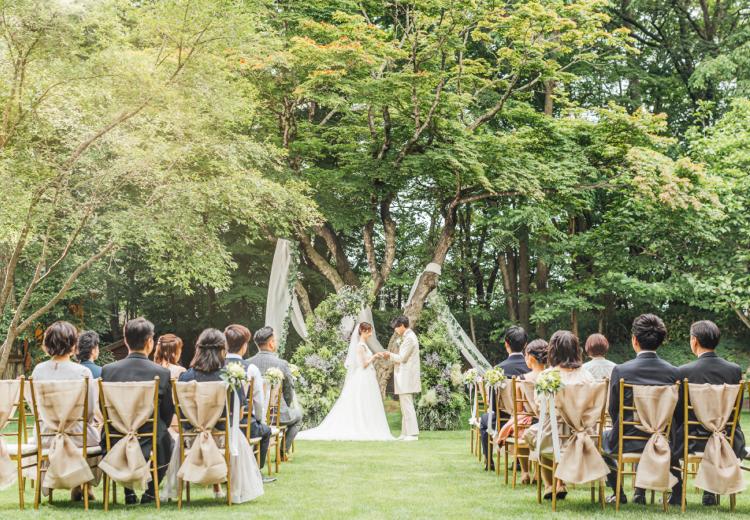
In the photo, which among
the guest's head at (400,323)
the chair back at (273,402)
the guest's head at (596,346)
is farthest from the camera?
the guest's head at (400,323)

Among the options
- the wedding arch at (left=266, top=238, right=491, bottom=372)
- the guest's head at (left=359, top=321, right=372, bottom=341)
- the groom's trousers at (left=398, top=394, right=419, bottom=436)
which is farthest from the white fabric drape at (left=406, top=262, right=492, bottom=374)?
the guest's head at (left=359, top=321, right=372, bottom=341)

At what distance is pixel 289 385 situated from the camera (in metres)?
8.93

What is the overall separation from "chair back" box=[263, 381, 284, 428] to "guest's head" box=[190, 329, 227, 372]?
1.61 meters

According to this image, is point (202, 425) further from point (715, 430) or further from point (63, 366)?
point (715, 430)

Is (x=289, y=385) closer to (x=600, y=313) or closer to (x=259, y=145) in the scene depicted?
(x=259, y=145)

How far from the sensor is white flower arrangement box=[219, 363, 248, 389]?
591cm

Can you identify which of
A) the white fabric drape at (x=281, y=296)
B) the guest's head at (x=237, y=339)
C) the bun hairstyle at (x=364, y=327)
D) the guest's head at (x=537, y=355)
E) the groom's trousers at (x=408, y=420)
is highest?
the white fabric drape at (x=281, y=296)

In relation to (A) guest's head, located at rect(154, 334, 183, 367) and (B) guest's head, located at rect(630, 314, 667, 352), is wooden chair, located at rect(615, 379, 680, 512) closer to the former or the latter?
(B) guest's head, located at rect(630, 314, 667, 352)

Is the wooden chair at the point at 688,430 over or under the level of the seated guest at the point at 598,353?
under

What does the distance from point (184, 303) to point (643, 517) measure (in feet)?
67.9

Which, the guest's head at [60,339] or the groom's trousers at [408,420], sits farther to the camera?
the groom's trousers at [408,420]

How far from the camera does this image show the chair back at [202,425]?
5.88 metres

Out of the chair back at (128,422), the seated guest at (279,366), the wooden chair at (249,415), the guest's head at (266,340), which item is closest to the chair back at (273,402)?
the seated guest at (279,366)

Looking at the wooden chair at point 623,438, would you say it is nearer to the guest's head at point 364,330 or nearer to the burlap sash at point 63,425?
the burlap sash at point 63,425
